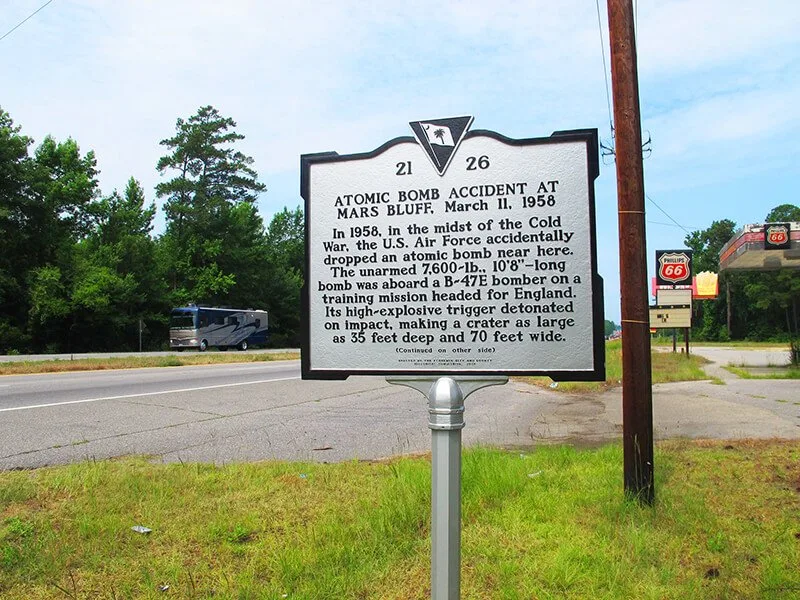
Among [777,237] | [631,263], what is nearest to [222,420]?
[631,263]

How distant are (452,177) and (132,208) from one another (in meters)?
50.1

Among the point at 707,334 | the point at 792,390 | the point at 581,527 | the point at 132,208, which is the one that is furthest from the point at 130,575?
the point at 707,334

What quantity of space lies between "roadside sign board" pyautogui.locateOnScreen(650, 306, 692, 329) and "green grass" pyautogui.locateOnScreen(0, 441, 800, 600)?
69.1 ft

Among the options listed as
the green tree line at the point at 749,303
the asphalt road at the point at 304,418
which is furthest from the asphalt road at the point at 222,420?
the green tree line at the point at 749,303

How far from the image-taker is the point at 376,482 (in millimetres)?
5367

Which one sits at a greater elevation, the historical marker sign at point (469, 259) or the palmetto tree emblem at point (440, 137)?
the palmetto tree emblem at point (440, 137)

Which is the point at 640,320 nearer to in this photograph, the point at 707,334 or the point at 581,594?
the point at 581,594

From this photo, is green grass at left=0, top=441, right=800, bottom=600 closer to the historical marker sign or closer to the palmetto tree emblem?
the historical marker sign

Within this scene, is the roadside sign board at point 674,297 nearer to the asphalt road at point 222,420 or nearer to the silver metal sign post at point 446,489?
the asphalt road at point 222,420

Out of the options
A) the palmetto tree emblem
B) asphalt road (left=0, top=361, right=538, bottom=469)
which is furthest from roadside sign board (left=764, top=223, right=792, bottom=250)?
the palmetto tree emblem

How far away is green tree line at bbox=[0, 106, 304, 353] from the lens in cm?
3784

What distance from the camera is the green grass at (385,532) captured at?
11.3ft

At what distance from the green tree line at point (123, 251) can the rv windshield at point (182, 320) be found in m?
2.01

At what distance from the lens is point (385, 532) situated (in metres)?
4.12
